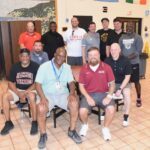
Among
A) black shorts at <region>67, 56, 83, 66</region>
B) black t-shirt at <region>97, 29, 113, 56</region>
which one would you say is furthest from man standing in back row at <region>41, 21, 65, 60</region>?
black t-shirt at <region>97, 29, 113, 56</region>

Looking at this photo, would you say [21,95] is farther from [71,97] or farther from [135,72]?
[135,72]

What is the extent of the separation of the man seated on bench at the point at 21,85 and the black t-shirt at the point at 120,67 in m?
1.10

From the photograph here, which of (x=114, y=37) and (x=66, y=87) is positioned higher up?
(x=114, y=37)

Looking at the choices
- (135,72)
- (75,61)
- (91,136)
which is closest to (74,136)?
(91,136)

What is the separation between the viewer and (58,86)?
286 centimetres

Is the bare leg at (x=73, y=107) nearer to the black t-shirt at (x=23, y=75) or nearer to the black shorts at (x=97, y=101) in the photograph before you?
the black shorts at (x=97, y=101)

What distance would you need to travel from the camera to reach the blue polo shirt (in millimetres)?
2812

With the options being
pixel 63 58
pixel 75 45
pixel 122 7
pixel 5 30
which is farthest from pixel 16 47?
pixel 122 7

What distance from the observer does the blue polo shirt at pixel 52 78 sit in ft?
9.23

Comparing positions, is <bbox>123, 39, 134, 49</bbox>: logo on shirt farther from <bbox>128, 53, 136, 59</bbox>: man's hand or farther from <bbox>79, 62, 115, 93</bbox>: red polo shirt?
Answer: <bbox>79, 62, 115, 93</bbox>: red polo shirt

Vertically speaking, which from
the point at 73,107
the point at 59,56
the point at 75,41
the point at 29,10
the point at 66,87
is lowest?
the point at 73,107

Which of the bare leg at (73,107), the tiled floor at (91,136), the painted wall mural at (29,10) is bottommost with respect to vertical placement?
the tiled floor at (91,136)

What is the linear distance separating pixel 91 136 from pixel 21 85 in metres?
1.18

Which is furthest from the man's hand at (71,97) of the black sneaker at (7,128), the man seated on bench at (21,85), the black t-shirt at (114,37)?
the black t-shirt at (114,37)
